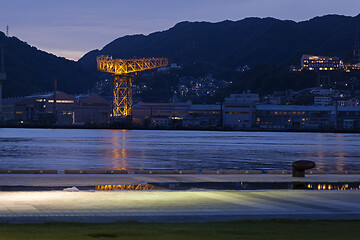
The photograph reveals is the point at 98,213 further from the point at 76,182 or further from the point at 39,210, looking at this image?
the point at 76,182

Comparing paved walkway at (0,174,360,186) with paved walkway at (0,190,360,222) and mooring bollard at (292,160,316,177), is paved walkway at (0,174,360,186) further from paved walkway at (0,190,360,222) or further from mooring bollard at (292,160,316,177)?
paved walkway at (0,190,360,222)

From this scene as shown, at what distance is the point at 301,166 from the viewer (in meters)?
24.3

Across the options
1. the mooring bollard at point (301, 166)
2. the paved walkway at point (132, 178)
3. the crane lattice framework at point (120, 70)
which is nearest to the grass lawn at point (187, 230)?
the paved walkway at point (132, 178)

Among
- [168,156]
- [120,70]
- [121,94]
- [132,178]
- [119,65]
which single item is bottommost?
[168,156]

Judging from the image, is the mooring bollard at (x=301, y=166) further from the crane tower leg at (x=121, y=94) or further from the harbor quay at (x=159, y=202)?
the crane tower leg at (x=121, y=94)

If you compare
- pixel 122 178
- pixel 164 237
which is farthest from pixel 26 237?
pixel 122 178

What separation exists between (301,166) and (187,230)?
547 inches

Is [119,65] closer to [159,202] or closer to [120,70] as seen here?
[120,70]

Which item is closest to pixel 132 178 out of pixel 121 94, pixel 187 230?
pixel 187 230

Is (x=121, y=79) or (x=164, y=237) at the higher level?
(x=121, y=79)

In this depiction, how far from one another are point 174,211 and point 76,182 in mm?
8215

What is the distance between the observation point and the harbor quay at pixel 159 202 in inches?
526

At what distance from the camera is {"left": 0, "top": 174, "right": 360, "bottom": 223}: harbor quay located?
13.4 m

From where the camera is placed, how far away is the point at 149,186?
2078 centimetres
